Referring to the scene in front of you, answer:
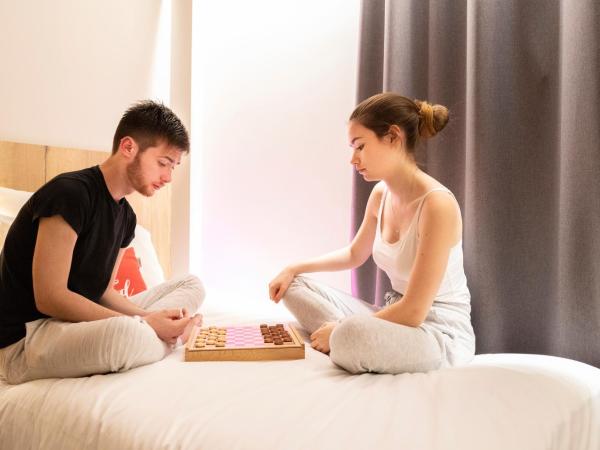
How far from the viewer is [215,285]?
2.87m

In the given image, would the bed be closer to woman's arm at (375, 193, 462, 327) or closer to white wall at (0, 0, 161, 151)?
woman's arm at (375, 193, 462, 327)

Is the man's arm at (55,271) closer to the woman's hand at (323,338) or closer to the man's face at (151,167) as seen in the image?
the man's face at (151,167)

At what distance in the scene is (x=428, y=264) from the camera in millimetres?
1188

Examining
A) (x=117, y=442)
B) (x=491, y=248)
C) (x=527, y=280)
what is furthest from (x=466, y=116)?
(x=117, y=442)

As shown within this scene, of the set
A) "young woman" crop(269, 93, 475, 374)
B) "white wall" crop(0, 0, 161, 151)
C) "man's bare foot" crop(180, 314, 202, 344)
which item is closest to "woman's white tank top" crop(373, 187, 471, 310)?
"young woman" crop(269, 93, 475, 374)

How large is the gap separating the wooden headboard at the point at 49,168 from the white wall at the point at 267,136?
0.33m

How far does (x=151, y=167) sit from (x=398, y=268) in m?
0.78

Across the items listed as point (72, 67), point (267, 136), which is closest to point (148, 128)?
point (72, 67)

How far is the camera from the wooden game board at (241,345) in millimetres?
1128

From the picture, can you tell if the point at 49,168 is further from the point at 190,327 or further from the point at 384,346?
the point at 384,346

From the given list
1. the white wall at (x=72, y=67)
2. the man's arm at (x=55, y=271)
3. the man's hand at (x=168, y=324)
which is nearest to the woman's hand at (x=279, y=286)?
the man's hand at (x=168, y=324)

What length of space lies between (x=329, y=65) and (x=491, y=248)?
4.30 feet

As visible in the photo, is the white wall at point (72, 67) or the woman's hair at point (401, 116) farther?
the white wall at point (72, 67)

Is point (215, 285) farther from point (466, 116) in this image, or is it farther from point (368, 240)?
point (466, 116)
